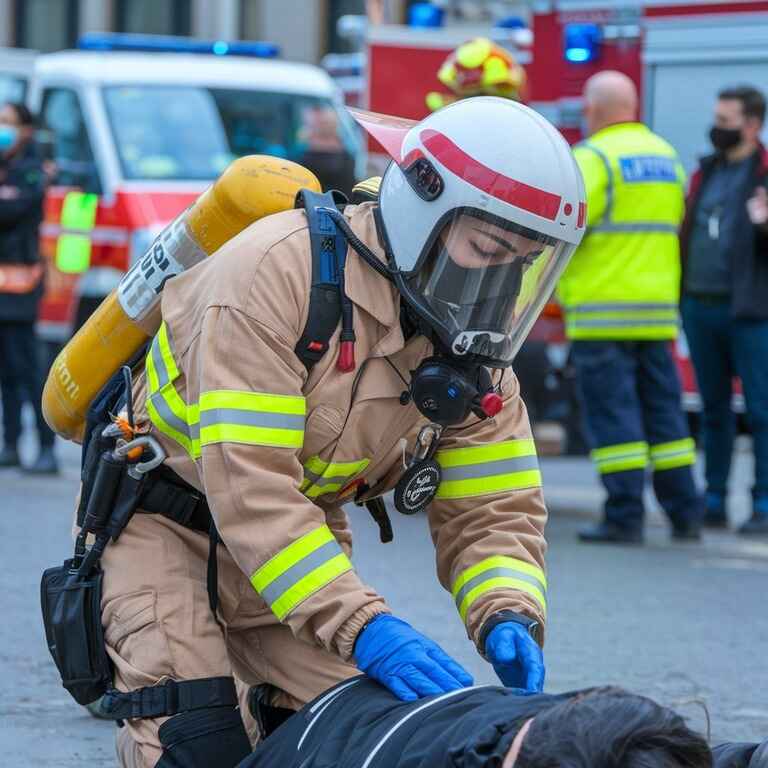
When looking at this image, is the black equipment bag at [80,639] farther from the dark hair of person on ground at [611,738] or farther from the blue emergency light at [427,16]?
the blue emergency light at [427,16]

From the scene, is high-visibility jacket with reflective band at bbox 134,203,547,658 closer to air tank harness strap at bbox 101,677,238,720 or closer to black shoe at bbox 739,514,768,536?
air tank harness strap at bbox 101,677,238,720

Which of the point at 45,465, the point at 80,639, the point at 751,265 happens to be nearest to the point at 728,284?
the point at 751,265

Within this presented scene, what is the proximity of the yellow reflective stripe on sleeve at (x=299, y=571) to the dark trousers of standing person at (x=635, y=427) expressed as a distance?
457cm

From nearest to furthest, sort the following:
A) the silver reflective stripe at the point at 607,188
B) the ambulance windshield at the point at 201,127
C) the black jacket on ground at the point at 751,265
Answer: the silver reflective stripe at the point at 607,188 < the black jacket on ground at the point at 751,265 < the ambulance windshield at the point at 201,127

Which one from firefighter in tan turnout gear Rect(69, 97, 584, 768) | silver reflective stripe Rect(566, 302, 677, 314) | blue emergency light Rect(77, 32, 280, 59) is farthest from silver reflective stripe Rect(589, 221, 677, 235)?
blue emergency light Rect(77, 32, 280, 59)

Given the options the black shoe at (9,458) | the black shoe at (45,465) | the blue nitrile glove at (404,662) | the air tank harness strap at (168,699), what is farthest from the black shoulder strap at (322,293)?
the black shoe at (9,458)

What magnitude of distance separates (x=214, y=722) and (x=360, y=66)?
1118 centimetres

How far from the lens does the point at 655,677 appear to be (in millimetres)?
5289

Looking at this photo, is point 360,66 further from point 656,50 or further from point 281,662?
point 281,662

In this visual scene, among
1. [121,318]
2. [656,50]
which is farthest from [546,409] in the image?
[121,318]

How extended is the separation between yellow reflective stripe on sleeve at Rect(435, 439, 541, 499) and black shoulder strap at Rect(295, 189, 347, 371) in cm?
41

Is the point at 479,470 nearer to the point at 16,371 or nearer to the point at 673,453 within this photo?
the point at 673,453

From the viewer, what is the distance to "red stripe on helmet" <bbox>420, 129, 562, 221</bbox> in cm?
307

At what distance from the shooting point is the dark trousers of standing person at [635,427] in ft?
24.7
